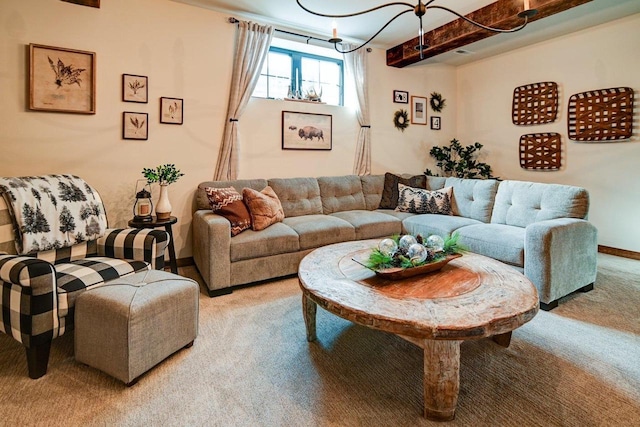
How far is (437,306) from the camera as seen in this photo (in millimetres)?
1450

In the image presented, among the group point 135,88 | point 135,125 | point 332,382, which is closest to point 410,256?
point 332,382

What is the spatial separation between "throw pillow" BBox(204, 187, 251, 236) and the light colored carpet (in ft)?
2.94

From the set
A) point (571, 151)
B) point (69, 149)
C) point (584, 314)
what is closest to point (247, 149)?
point (69, 149)

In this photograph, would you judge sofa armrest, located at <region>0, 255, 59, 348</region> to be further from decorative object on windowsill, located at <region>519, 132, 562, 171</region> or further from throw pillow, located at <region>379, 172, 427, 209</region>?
decorative object on windowsill, located at <region>519, 132, 562, 171</region>

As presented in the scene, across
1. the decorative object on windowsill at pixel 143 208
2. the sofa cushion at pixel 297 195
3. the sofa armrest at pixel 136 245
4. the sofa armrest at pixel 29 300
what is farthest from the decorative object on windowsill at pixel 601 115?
the sofa armrest at pixel 29 300

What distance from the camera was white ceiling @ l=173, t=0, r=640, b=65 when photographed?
3.30 meters

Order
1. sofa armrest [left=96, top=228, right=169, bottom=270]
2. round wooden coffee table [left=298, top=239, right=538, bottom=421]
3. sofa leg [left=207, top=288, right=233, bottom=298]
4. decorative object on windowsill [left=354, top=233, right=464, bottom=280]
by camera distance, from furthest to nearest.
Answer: sofa leg [left=207, top=288, right=233, bottom=298]
sofa armrest [left=96, top=228, right=169, bottom=270]
decorative object on windowsill [left=354, top=233, right=464, bottom=280]
round wooden coffee table [left=298, top=239, right=538, bottom=421]

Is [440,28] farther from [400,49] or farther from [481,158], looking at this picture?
[481,158]

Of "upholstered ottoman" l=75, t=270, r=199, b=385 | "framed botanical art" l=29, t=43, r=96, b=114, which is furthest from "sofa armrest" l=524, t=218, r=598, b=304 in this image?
"framed botanical art" l=29, t=43, r=96, b=114

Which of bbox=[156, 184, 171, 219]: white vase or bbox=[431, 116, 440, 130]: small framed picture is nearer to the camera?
bbox=[156, 184, 171, 219]: white vase

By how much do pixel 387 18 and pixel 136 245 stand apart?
3384mm

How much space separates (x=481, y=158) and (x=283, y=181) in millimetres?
3254

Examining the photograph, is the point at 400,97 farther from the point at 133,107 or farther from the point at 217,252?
the point at 217,252

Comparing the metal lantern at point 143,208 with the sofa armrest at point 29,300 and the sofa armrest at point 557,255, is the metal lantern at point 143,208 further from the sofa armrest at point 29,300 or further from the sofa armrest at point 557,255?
the sofa armrest at point 557,255
